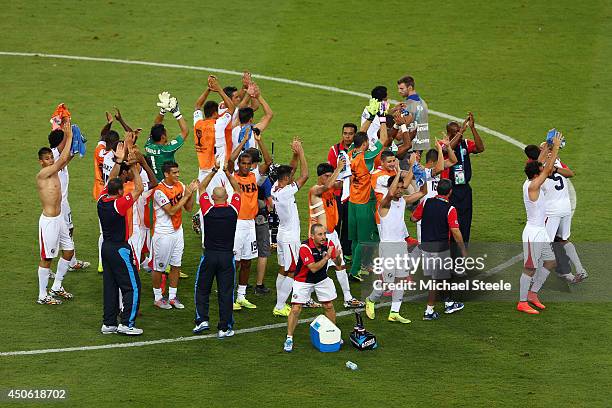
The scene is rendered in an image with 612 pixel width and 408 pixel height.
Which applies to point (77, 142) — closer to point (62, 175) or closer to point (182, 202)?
point (62, 175)

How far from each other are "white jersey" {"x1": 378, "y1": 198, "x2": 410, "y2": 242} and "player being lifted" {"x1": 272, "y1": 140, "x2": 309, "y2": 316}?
1.30 metres

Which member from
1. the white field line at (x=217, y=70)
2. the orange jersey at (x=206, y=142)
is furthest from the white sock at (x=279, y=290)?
the white field line at (x=217, y=70)

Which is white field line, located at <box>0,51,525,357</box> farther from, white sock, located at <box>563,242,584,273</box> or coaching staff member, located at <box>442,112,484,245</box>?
white sock, located at <box>563,242,584,273</box>

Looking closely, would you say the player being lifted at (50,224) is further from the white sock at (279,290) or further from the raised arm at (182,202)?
the white sock at (279,290)

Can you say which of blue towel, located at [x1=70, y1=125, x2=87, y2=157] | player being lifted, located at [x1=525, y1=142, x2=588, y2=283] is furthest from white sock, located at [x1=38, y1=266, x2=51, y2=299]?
player being lifted, located at [x1=525, y1=142, x2=588, y2=283]

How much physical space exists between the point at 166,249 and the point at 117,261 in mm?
1203

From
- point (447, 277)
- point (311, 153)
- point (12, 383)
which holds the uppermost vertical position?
point (311, 153)

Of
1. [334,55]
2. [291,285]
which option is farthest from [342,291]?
[334,55]

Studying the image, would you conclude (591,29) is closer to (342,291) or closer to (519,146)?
(519,146)

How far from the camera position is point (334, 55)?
29969 millimetres

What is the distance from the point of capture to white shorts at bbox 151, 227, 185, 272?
17.6 meters

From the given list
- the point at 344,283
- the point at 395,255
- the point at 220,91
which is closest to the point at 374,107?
the point at 220,91

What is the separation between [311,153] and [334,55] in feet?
21.2

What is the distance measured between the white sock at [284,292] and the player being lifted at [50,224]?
3184 mm
